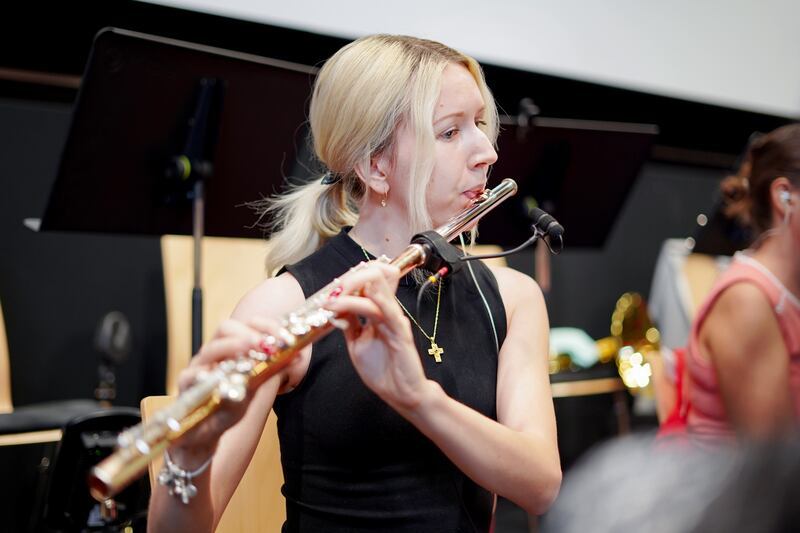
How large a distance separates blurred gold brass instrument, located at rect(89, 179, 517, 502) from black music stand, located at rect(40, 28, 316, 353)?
2.77 ft

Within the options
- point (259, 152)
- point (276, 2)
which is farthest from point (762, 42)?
point (259, 152)

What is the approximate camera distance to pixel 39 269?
286cm

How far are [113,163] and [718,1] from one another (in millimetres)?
2945

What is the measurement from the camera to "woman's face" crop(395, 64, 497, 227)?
133 cm

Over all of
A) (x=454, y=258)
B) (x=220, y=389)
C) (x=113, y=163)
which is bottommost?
(x=220, y=389)

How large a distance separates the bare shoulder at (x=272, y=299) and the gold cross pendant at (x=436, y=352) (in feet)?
0.67

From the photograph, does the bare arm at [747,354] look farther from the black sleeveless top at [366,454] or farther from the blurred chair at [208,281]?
the blurred chair at [208,281]

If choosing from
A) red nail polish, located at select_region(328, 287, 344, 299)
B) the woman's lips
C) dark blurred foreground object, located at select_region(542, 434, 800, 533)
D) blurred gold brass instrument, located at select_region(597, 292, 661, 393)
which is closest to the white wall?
blurred gold brass instrument, located at select_region(597, 292, 661, 393)

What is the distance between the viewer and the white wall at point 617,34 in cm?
290

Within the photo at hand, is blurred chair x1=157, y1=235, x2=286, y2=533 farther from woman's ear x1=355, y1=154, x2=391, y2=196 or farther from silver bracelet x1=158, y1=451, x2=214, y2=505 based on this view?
silver bracelet x1=158, y1=451, x2=214, y2=505

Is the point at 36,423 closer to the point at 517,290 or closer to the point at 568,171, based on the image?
the point at 517,290

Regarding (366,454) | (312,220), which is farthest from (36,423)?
(366,454)

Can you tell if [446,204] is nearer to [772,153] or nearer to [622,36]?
[772,153]

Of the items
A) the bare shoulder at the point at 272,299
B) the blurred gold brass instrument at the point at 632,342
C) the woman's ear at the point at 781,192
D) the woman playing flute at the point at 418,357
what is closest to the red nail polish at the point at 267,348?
the woman playing flute at the point at 418,357
